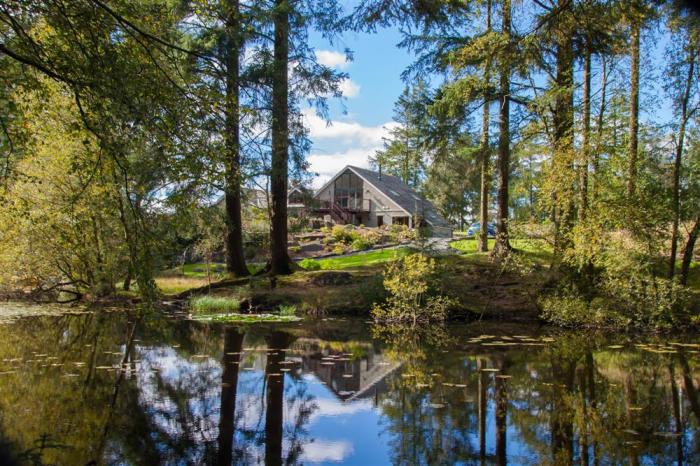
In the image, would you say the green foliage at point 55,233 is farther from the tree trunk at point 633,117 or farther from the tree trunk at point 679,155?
the tree trunk at point 679,155

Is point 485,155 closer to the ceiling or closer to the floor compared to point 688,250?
closer to the ceiling

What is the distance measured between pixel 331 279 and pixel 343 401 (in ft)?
38.9

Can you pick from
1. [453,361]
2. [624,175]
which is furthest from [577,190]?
[453,361]

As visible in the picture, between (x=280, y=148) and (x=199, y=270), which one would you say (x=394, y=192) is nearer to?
(x=199, y=270)

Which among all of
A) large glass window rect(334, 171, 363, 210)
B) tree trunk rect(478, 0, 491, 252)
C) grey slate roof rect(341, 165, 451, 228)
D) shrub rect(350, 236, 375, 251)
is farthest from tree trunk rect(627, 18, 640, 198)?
large glass window rect(334, 171, 363, 210)

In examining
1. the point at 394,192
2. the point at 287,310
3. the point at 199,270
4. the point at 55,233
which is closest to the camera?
the point at 55,233

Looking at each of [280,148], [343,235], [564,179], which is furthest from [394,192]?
[564,179]

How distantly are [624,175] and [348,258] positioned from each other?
54.5ft

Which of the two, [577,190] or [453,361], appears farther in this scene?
[577,190]

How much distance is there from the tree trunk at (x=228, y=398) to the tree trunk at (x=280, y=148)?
5911 millimetres

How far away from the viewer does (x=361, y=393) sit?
7.40m

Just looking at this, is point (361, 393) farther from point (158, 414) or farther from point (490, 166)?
point (490, 166)

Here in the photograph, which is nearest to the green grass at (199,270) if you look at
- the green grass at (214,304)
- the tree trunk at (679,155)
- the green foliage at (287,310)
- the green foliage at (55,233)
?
the green grass at (214,304)

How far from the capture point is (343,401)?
706 cm
